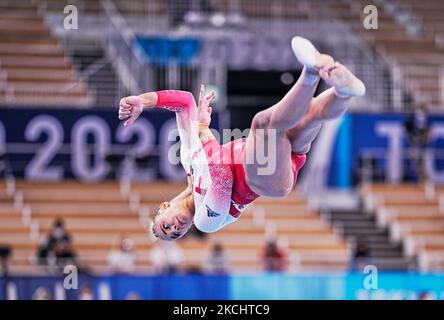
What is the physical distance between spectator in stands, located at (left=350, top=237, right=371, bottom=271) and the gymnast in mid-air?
5.33 meters

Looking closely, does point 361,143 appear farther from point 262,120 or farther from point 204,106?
point 262,120

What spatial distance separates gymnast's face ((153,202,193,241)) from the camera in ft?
22.7

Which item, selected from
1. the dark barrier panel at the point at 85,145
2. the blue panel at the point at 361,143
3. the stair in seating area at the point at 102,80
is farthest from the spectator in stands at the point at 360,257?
the stair in seating area at the point at 102,80

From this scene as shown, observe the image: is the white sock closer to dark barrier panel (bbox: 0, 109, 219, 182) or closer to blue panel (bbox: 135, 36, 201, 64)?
dark barrier panel (bbox: 0, 109, 219, 182)

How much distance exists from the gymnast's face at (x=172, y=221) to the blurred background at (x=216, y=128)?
496cm

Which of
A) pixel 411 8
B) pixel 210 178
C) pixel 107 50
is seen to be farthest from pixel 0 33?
pixel 210 178

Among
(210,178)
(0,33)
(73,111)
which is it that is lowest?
(210,178)

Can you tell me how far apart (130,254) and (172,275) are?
2.63 ft

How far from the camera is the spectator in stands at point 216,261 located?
1234cm

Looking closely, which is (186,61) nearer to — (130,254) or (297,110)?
(130,254)

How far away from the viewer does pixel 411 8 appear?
663 inches

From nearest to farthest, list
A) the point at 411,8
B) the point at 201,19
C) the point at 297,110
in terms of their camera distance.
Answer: the point at 297,110
the point at 201,19
the point at 411,8

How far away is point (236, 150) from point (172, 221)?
565 millimetres

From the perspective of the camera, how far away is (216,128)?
42.1ft
